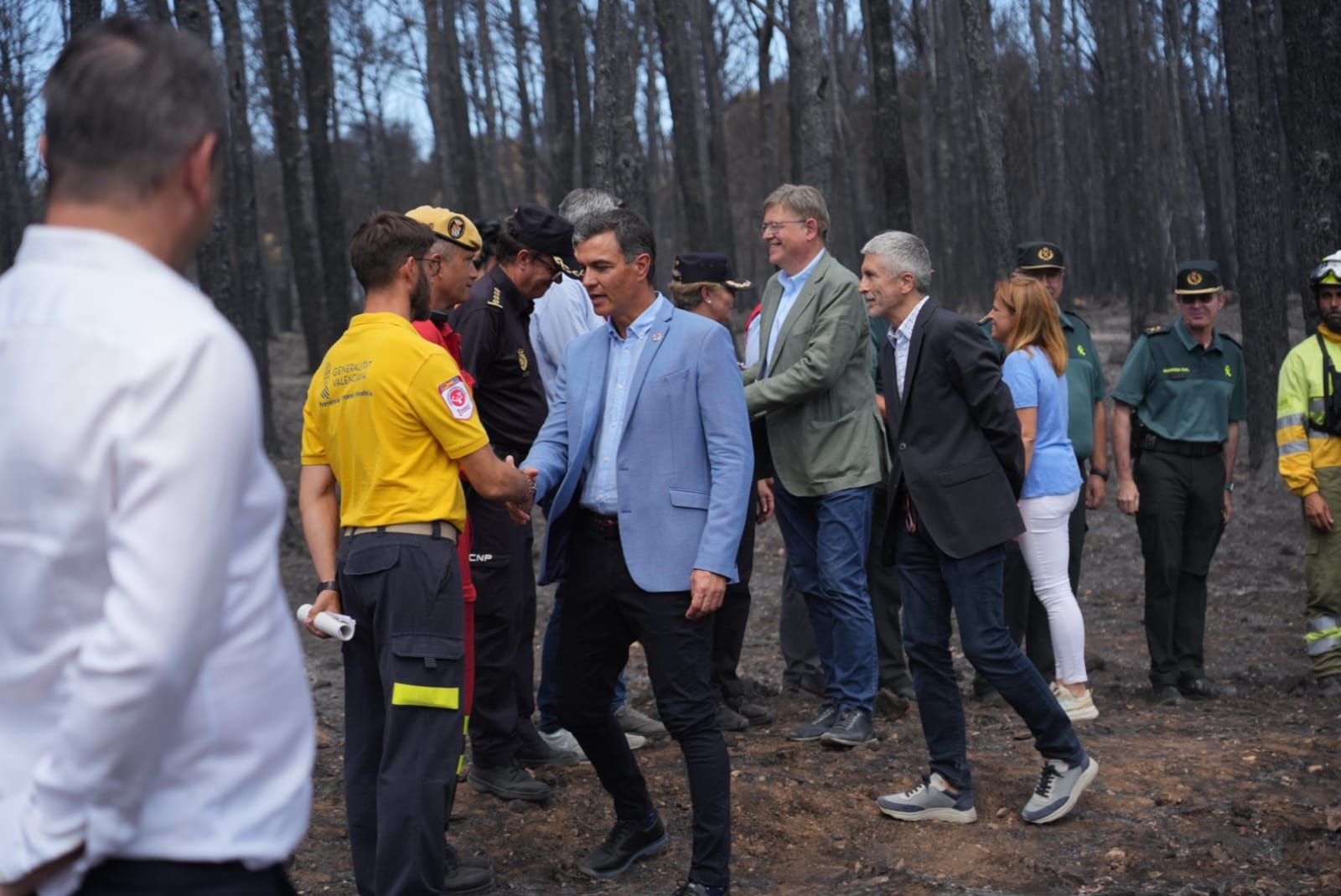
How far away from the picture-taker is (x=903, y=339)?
561cm

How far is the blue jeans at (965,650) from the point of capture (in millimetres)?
5230

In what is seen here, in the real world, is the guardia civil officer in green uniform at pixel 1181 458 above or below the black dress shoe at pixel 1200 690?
above

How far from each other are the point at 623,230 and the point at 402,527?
132 cm

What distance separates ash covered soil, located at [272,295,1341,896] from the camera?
16.3 feet

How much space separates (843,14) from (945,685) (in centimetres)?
3388

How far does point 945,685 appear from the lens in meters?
5.40

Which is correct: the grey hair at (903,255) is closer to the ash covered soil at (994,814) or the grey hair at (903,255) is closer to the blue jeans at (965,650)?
the blue jeans at (965,650)

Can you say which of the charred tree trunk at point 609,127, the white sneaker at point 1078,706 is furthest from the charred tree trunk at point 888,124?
the white sneaker at point 1078,706

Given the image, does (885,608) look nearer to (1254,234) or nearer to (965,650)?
(965,650)

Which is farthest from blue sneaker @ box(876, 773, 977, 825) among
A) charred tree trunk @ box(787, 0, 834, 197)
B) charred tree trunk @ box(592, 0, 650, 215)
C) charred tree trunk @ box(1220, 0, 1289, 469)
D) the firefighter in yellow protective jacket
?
charred tree trunk @ box(1220, 0, 1289, 469)

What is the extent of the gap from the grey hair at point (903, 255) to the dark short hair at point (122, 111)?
391 cm

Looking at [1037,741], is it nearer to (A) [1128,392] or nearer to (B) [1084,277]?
(A) [1128,392]

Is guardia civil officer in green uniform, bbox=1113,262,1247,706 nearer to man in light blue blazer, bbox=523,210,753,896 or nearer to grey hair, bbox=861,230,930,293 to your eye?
grey hair, bbox=861,230,930,293

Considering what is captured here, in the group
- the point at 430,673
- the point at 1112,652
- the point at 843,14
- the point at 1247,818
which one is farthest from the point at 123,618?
the point at 843,14
